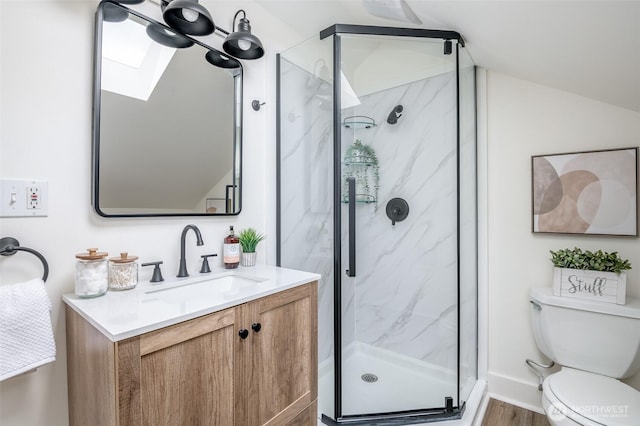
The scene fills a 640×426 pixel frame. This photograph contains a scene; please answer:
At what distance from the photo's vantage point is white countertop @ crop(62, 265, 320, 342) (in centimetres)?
84

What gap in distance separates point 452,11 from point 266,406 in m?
1.84

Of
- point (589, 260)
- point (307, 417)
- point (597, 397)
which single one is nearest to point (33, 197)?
point (307, 417)

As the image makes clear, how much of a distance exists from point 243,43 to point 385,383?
6.77ft

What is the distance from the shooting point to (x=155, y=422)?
2.80 ft

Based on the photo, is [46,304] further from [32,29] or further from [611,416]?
[611,416]

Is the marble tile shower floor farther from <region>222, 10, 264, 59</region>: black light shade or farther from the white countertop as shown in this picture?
<region>222, 10, 264, 59</region>: black light shade

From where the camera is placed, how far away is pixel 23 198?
998 mm

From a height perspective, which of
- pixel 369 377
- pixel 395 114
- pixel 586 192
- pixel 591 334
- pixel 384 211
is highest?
pixel 395 114

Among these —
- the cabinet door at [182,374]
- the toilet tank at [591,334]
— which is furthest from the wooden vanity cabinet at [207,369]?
the toilet tank at [591,334]

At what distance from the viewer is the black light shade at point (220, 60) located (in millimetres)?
1535

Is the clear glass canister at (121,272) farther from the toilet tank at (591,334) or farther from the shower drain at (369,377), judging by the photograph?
the toilet tank at (591,334)

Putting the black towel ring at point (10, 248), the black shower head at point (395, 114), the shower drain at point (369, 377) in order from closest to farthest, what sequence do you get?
the black towel ring at point (10, 248)
the shower drain at point (369, 377)
the black shower head at point (395, 114)

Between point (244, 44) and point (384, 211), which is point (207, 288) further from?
point (384, 211)

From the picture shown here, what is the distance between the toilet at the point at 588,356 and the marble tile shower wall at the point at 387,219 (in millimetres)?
466
